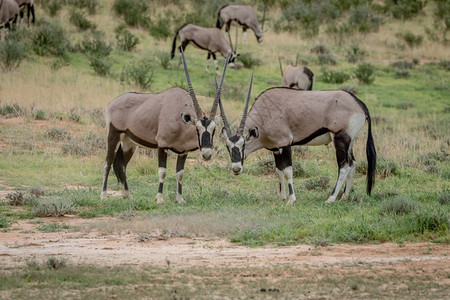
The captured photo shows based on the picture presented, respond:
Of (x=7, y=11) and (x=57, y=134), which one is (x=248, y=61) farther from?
(x=57, y=134)

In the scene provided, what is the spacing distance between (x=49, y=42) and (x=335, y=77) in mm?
9278

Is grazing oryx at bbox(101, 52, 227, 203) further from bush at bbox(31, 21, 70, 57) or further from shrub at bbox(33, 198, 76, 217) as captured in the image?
bush at bbox(31, 21, 70, 57)

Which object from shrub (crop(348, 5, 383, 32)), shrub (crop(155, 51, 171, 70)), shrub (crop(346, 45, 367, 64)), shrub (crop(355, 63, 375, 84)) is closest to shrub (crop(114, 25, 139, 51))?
shrub (crop(155, 51, 171, 70))

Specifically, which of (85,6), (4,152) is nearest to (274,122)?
(4,152)

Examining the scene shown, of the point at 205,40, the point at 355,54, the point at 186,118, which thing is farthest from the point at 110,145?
the point at 355,54

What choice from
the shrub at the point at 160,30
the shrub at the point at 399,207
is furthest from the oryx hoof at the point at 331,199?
the shrub at the point at 160,30

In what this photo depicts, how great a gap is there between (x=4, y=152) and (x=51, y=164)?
47.6 inches

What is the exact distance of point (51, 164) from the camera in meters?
15.7

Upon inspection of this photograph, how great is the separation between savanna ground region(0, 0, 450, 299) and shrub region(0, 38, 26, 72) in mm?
245

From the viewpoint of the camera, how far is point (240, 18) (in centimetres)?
3288

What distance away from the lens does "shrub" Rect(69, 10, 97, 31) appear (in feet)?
101

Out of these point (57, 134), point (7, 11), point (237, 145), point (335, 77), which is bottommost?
point (57, 134)

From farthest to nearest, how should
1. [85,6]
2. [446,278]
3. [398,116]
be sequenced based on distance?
[85,6], [398,116], [446,278]

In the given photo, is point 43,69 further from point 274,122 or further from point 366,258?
point 366,258
